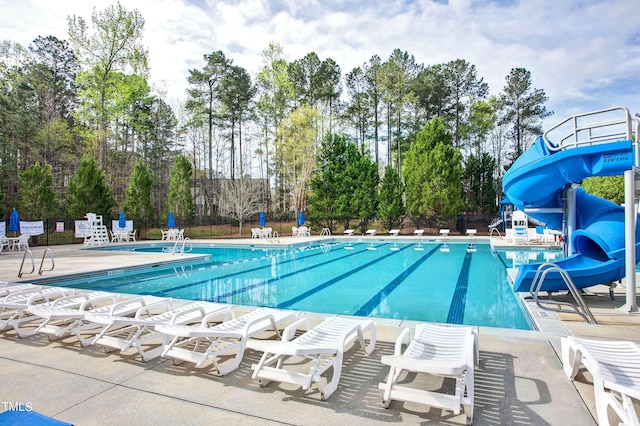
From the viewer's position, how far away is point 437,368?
241 cm

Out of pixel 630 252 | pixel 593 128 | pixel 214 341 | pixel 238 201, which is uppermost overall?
pixel 593 128

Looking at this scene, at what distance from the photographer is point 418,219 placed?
77.3 ft

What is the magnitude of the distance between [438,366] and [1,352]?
4.22 metres

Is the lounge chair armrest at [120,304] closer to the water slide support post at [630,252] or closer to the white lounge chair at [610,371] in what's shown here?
the white lounge chair at [610,371]

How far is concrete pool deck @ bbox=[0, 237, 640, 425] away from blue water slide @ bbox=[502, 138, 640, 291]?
69.2 inches

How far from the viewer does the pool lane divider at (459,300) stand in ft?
19.4

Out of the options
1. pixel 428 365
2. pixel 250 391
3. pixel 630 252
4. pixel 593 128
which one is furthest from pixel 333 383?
pixel 593 128

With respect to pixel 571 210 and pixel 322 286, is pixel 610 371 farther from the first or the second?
pixel 322 286

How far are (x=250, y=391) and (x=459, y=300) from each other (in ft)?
17.4

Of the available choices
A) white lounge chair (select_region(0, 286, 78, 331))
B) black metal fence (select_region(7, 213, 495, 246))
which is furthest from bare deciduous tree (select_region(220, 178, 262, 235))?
white lounge chair (select_region(0, 286, 78, 331))

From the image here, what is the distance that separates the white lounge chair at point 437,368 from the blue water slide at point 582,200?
355 centimetres

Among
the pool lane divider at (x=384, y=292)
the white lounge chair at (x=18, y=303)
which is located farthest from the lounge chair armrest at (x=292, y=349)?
the pool lane divider at (x=384, y=292)

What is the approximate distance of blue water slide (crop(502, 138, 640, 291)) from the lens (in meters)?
5.44

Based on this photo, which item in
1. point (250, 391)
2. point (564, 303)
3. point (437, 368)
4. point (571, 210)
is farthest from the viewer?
point (571, 210)
